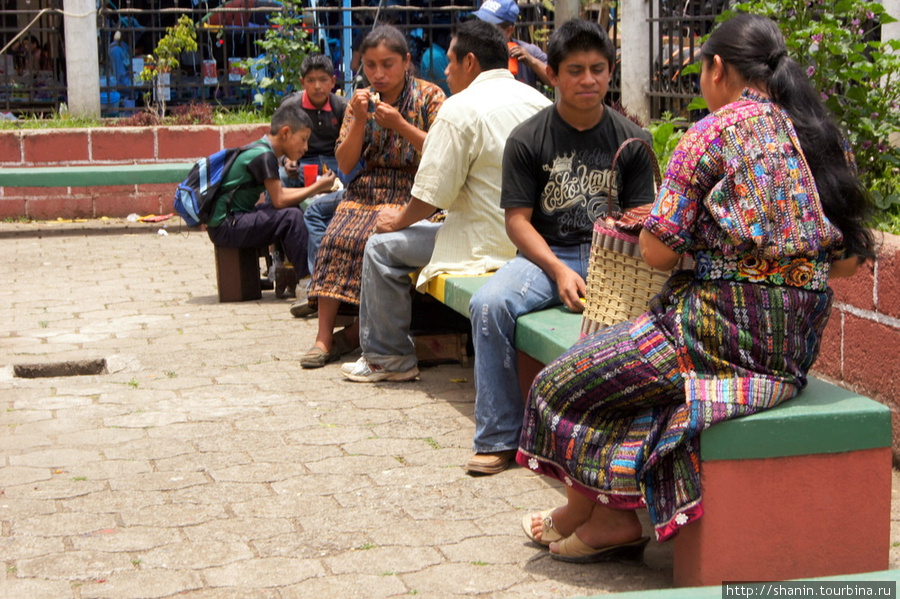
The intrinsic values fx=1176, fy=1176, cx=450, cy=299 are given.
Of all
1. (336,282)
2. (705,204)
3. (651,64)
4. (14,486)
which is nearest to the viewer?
(705,204)

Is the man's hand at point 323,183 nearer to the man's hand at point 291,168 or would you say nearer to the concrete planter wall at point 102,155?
the man's hand at point 291,168

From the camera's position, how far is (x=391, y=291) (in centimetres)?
562

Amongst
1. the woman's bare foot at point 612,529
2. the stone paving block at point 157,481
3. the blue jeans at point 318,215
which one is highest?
the blue jeans at point 318,215

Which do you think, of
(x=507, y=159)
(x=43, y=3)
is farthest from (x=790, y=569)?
(x=43, y=3)

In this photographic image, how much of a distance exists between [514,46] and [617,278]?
5.00m

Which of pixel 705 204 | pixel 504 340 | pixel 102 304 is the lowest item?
pixel 102 304

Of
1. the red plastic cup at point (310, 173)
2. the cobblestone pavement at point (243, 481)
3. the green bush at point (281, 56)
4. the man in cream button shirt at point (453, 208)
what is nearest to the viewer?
the cobblestone pavement at point (243, 481)

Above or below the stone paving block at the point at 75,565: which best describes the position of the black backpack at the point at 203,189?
above

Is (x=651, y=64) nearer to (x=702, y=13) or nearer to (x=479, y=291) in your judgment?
(x=702, y=13)

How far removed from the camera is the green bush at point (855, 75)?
5.10m

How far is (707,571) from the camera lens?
315 cm

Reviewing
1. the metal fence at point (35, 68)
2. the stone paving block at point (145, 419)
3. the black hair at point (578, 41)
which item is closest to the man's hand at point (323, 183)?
the stone paving block at point (145, 419)

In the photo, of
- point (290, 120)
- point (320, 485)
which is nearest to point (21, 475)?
point (320, 485)

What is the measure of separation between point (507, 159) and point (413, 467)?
4.02 ft
